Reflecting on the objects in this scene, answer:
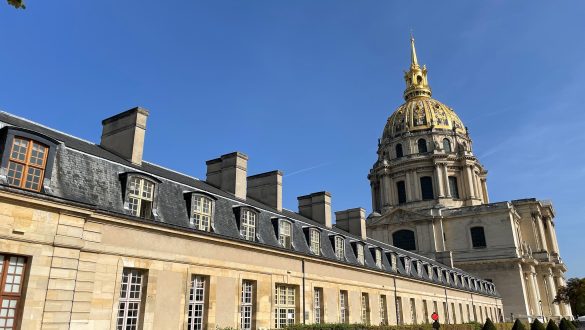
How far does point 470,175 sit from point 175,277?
71281 millimetres

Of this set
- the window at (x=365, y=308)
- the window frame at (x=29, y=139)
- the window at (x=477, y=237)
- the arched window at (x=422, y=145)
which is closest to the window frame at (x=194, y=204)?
the window frame at (x=29, y=139)

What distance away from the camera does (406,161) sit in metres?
81.2

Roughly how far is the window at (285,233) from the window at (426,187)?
60.2 m

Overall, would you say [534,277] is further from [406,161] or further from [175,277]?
[175,277]

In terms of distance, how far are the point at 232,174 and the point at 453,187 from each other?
64.4 m

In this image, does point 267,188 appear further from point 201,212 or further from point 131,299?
point 131,299

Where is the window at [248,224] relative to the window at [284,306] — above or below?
above

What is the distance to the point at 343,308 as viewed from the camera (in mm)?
25719

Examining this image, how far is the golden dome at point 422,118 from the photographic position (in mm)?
84750

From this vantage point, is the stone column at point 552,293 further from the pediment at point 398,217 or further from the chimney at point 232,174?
the chimney at point 232,174

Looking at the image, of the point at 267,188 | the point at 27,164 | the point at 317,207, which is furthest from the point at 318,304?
the point at 27,164

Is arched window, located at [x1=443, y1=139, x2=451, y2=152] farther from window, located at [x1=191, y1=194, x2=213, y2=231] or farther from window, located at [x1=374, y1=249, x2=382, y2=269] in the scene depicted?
window, located at [x1=191, y1=194, x2=213, y2=231]

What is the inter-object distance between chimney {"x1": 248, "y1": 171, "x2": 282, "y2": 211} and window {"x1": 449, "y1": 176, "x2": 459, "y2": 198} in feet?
191

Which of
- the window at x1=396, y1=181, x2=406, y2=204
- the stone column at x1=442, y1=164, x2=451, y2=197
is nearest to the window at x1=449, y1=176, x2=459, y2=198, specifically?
the stone column at x1=442, y1=164, x2=451, y2=197
